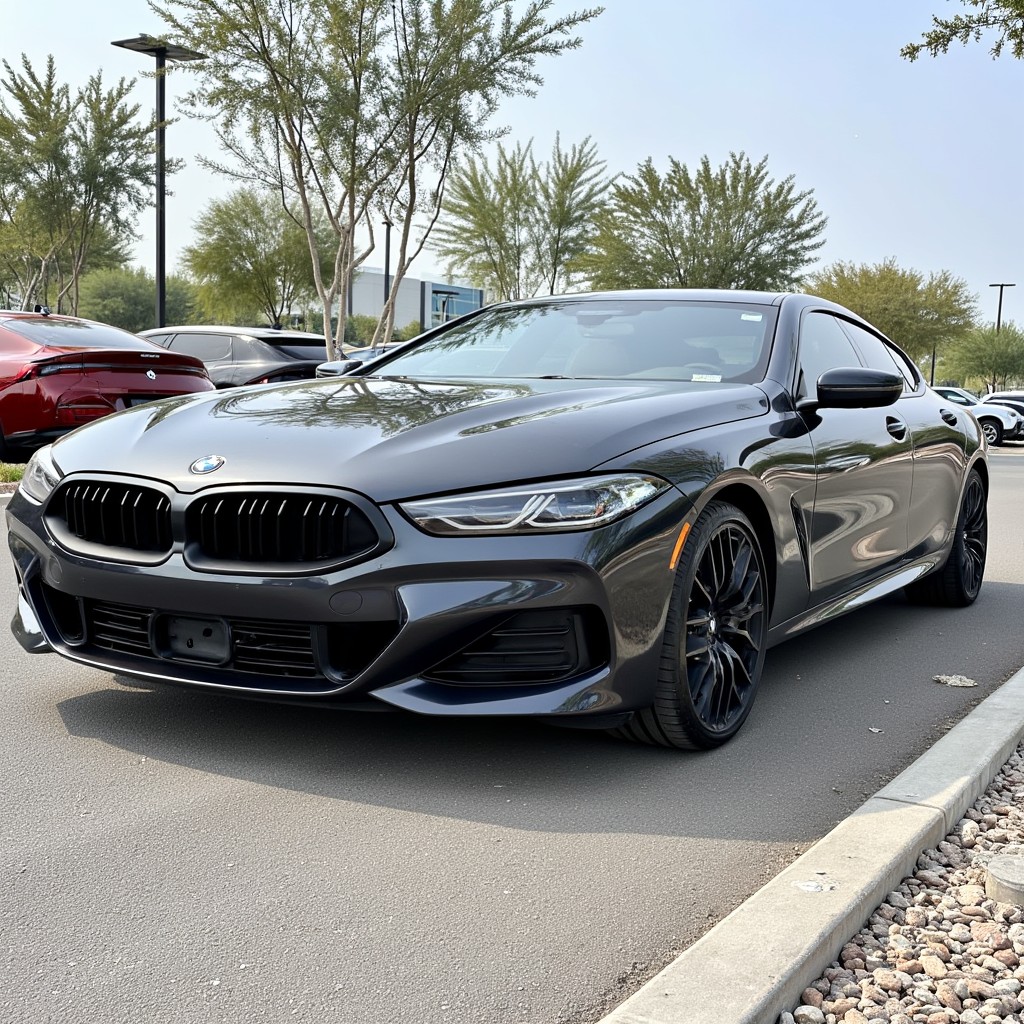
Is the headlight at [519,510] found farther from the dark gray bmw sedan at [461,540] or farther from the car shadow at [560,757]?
the car shadow at [560,757]

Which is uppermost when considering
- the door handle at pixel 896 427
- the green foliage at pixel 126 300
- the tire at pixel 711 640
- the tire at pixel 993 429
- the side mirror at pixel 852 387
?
the green foliage at pixel 126 300

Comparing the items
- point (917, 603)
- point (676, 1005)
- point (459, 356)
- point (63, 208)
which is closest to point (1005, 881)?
point (676, 1005)

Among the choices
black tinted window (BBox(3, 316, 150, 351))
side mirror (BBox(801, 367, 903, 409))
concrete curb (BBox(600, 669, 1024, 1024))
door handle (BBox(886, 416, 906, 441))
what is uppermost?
black tinted window (BBox(3, 316, 150, 351))

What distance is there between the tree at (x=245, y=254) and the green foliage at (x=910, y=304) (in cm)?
2177

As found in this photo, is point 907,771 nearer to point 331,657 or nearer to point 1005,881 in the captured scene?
point 1005,881

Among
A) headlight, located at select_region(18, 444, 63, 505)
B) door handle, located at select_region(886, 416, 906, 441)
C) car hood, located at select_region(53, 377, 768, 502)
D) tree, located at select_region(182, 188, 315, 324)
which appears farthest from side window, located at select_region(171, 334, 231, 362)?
tree, located at select_region(182, 188, 315, 324)

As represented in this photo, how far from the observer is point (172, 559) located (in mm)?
3445

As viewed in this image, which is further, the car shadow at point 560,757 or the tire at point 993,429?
the tire at point 993,429

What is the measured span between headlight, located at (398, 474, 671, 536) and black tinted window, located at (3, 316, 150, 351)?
735cm

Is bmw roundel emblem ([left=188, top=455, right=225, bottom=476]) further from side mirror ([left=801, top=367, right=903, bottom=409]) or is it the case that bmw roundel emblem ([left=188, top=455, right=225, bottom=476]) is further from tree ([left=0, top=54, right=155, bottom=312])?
tree ([left=0, top=54, right=155, bottom=312])

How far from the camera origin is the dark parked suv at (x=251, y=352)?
15258 mm

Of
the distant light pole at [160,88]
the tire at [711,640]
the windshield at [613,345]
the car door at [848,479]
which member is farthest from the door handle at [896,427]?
the distant light pole at [160,88]

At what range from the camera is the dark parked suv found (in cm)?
1526

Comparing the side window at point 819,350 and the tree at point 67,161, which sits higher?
the tree at point 67,161
